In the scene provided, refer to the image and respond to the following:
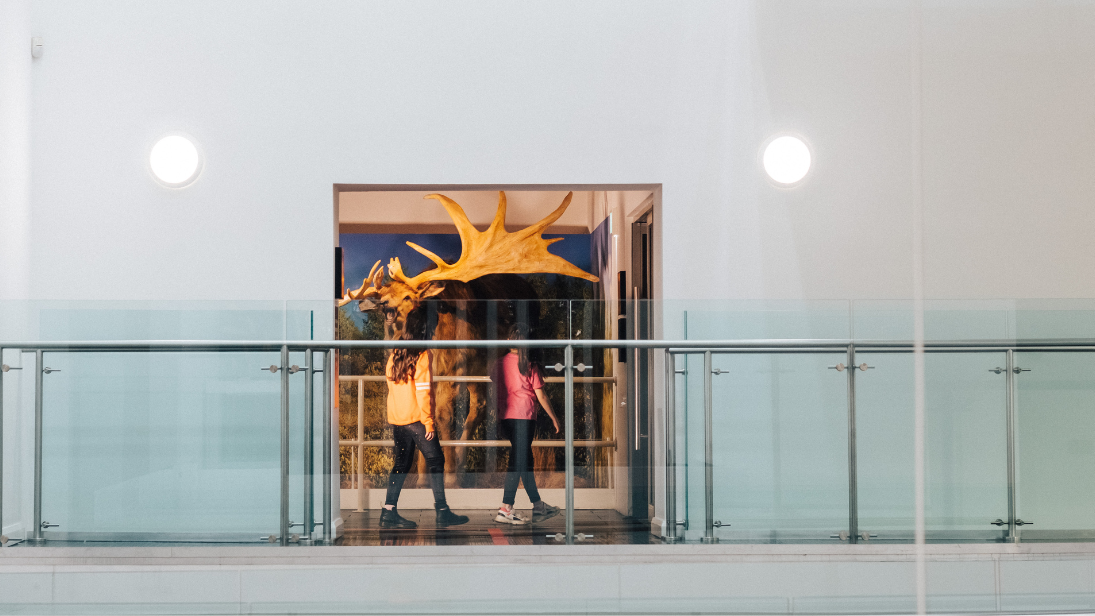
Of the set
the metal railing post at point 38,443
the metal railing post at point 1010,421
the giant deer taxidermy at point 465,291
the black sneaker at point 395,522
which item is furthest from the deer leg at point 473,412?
the metal railing post at point 1010,421

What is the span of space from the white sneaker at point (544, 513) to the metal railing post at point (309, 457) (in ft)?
2.30

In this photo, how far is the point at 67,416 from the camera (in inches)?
106

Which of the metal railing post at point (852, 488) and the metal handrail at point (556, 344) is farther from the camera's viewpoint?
the metal railing post at point (852, 488)

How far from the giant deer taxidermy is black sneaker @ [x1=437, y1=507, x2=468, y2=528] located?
90 millimetres

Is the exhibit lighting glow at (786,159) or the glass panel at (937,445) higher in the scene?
the exhibit lighting glow at (786,159)

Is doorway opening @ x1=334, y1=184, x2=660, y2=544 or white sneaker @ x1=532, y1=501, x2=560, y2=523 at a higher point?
doorway opening @ x1=334, y1=184, x2=660, y2=544

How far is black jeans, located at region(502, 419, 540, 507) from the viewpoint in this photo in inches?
108

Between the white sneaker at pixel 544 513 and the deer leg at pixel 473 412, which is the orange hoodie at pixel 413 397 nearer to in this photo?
the deer leg at pixel 473 412

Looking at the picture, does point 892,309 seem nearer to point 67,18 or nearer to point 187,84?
point 187,84

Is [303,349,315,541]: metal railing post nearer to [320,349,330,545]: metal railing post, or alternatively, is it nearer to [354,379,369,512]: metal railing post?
[320,349,330,545]: metal railing post

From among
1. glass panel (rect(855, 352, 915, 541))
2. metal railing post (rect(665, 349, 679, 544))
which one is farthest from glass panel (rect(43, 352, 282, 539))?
glass panel (rect(855, 352, 915, 541))

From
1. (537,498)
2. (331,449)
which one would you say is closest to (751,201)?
(537,498)

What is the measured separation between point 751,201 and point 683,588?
1.26m

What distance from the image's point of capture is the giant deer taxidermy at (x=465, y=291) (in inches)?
106
